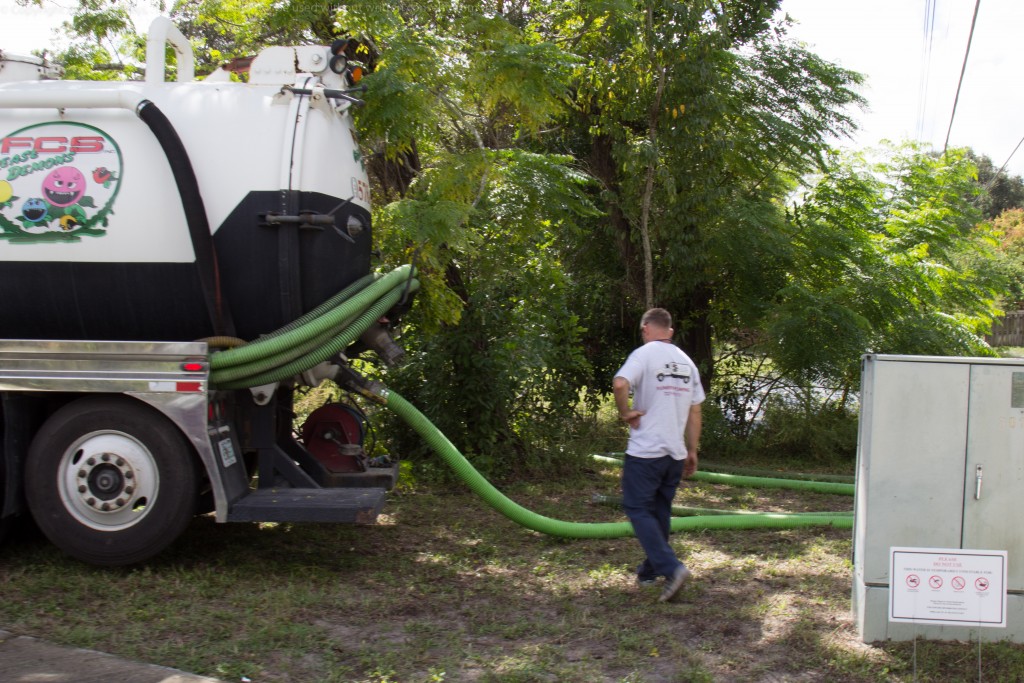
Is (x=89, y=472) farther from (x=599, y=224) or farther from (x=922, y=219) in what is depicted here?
(x=922, y=219)

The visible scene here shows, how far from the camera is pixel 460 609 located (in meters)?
5.44

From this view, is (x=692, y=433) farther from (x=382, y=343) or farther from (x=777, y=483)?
(x=777, y=483)

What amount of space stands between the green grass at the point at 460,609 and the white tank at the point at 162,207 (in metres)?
1.64

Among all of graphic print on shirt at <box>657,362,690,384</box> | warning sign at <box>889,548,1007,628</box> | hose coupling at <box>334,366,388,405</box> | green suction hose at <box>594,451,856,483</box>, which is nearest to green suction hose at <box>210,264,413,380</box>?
hose coupling at <box>334,366,388,405</box>

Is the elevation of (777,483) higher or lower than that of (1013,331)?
lower

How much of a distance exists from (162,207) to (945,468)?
4.76m

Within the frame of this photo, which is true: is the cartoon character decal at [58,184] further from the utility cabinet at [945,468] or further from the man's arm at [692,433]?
the utility cabinet at [945,468]

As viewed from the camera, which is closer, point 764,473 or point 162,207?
point 162,207

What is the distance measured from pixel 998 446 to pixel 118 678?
4.47 meters

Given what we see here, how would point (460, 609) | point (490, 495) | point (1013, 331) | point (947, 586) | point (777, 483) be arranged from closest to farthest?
point (947, 586) < point (460, 609) < point (490, 495) < point (777, 483) < point (1013, 331)

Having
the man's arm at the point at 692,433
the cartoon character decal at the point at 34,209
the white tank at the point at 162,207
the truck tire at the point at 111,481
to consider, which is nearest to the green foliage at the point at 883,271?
the man's arm at the point at 692,433

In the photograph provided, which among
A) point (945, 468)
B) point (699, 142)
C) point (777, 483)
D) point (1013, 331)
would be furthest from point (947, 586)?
point (1013, 331)

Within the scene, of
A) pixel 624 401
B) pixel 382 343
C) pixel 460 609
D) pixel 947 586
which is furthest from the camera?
pixel 382 343

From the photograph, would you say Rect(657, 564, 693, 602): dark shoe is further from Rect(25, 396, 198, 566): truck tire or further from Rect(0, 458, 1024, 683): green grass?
Rect(25, 396, 198, 566): truck tire
